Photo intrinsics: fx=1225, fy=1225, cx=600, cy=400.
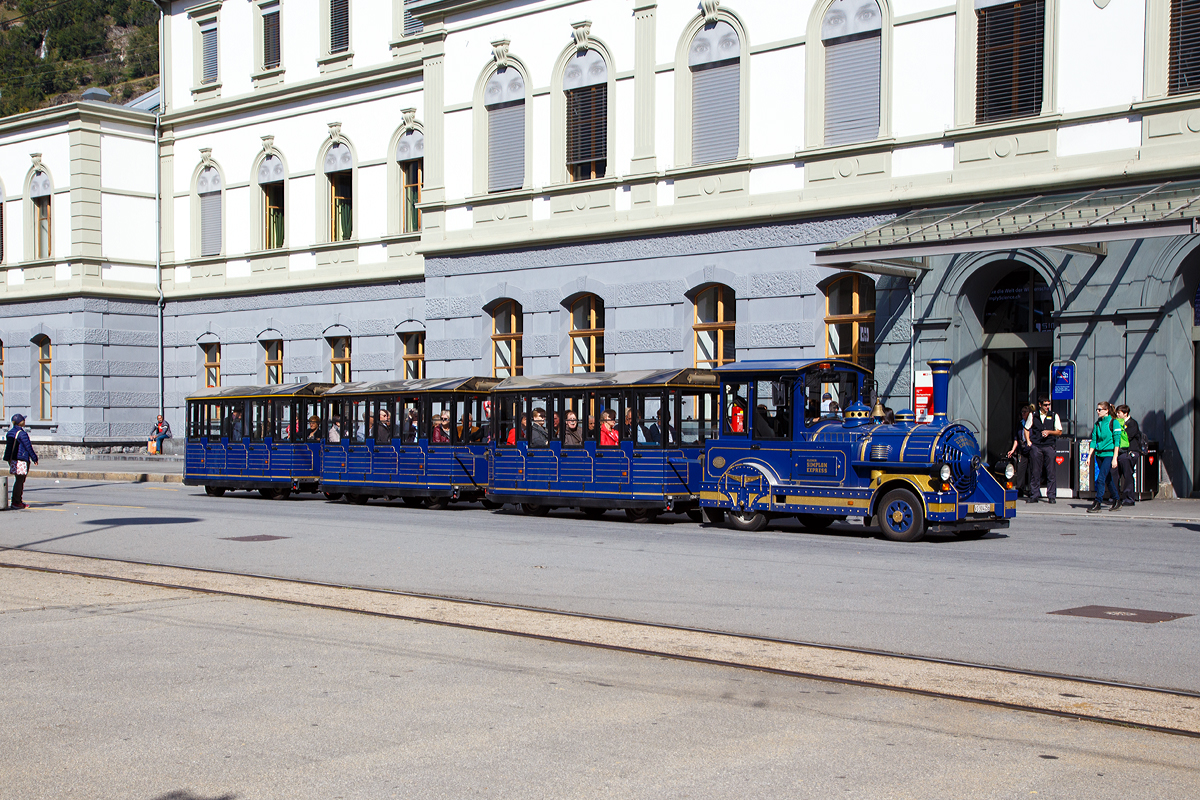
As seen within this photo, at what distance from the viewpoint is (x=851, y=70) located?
2383 cm

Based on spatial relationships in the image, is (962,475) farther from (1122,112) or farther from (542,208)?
(542,208)

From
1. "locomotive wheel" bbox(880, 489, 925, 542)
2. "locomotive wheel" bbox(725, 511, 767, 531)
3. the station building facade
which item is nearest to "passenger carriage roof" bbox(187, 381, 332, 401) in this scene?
the station building facade

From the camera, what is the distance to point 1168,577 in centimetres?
1215

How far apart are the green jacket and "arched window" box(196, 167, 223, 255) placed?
28.1 meters

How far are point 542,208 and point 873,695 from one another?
22.6 metres

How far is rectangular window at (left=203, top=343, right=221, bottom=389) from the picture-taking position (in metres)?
39.1

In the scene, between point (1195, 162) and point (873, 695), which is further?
point (1195, 162)

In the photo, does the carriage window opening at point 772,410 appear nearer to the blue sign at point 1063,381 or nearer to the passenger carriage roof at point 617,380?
the passenger carriage roof at point 617,380

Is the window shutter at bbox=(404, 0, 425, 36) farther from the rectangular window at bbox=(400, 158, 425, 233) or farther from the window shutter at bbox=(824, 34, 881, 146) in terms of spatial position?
the window shutter at bbox=(824, 34, 881, 146)

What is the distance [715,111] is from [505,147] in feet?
Answer: 19.5

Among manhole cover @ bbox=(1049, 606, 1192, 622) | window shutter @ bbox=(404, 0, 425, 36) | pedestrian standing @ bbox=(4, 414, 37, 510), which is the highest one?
window shutter @ bbox=(404, 0, 425, 36)

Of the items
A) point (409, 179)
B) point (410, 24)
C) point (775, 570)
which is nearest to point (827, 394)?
point (775, 570)

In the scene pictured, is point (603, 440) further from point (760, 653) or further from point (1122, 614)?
point (760, 653)

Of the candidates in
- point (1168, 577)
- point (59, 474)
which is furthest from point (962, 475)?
point (59, 474)
